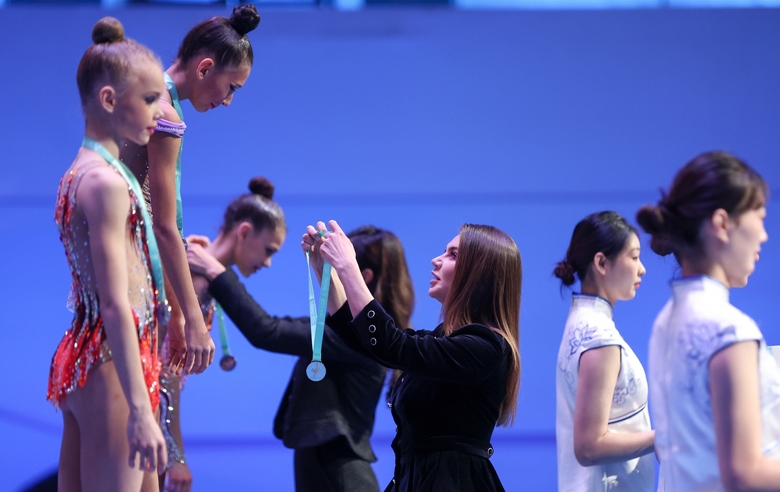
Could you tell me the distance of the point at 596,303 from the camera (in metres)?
2.25

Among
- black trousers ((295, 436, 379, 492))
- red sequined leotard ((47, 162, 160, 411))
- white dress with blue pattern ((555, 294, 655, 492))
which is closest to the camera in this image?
red sequined leotard ((47, 162, 160, 411))

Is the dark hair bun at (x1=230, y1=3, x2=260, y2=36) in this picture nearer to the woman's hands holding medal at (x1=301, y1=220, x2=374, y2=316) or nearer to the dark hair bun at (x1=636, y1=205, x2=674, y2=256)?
the woman's hands holding medal at (x1=301, y1=220, x2=374, y2=316)

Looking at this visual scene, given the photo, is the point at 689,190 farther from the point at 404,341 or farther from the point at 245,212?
the point at 245,212

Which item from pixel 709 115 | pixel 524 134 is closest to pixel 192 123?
pixel 524 134

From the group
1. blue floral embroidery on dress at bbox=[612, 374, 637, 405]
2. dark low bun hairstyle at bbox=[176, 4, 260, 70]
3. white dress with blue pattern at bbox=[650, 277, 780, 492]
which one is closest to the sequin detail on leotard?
dark low bun hairstyle at bbox=[176, 4, 260, 70]

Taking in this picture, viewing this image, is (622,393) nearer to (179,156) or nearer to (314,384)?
(314,384)

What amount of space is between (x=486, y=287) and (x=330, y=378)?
0.85m

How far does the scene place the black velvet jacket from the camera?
1.90 meters

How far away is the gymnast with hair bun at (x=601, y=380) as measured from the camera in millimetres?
2031

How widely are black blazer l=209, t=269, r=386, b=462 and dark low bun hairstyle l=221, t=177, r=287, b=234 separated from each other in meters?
0.32

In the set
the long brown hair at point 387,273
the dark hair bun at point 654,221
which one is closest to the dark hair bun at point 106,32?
the dark hair bun at point 654,221

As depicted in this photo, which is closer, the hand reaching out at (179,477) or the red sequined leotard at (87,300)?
the red sequined leotard at (87,300)

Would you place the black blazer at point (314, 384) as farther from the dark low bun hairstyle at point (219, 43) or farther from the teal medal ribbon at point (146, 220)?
the teal medal ribbon at point (146, 220)

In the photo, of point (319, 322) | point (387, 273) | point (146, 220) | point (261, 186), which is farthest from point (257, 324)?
point (146, 220)
